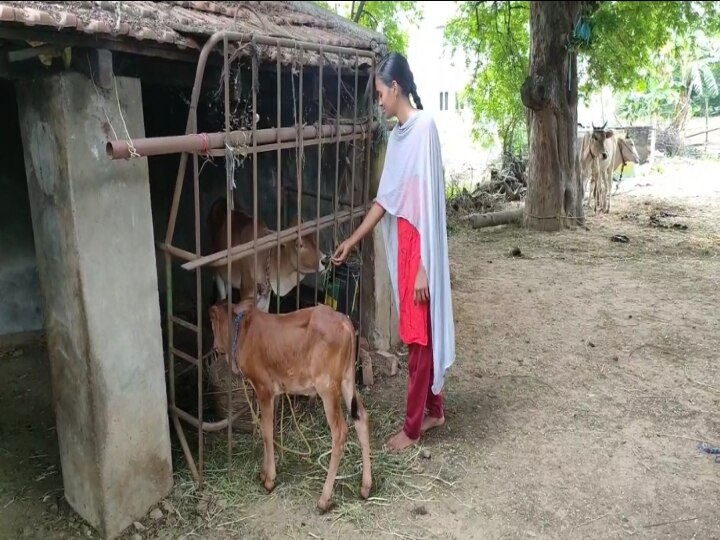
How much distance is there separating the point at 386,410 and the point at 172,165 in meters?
3.19

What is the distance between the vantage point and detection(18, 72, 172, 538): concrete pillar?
2.87m

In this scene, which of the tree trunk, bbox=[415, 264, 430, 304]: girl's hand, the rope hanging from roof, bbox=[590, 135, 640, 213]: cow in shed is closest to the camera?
bbox=[415, 264, 430, 304]: girl's hand

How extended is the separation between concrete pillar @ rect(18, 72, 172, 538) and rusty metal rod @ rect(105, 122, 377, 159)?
0.78 feet

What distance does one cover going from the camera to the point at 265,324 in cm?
350

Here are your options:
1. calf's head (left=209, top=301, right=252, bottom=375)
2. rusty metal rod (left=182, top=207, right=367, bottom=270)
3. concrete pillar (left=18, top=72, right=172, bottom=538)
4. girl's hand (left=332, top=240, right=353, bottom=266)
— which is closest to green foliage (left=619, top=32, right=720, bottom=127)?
rusty metal rod (left=182, top=207, right=367, bottom=270)

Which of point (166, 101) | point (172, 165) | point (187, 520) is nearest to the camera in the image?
point (187, 520)

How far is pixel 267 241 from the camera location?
3623 millimetres

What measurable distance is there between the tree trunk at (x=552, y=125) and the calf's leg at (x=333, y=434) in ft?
24.2

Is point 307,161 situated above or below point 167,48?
below

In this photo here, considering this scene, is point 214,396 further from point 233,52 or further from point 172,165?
point 172,165

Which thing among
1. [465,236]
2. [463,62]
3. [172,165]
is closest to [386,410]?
[172,165]

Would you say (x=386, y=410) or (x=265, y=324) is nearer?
(x=265, y=324)

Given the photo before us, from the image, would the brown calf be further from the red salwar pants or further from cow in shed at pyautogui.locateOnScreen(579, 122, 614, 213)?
cow in shed at pyautogui.locateOnScreen(579, 122, 614, 213)

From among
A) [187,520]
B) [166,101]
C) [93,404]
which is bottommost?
[187,520]
